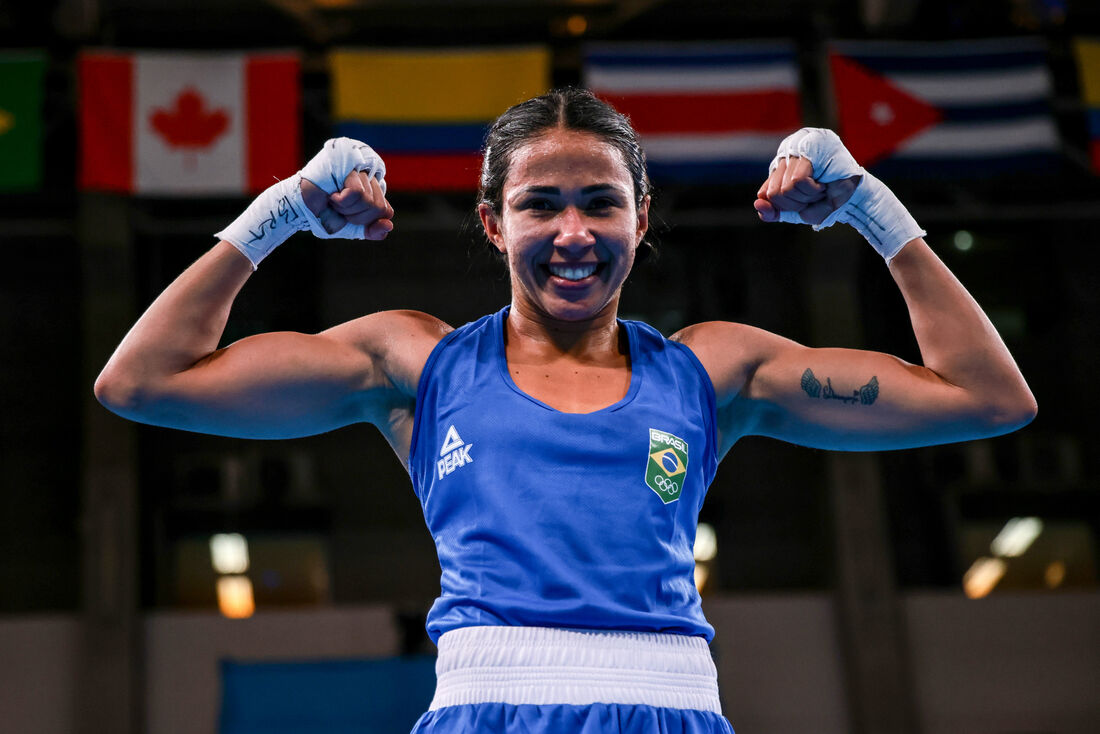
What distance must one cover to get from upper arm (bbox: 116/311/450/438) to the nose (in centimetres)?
31

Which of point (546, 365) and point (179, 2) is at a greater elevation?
point (179, 2)

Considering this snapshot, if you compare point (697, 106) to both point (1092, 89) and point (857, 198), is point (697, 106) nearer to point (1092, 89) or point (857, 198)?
point (1092, 89)

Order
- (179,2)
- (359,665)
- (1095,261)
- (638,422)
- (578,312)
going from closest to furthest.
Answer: (638,422), (578,312), (359,665), (179,2), (1095,261)

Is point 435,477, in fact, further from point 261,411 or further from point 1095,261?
point 1095,261

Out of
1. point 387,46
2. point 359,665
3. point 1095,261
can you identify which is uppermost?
point 387,46

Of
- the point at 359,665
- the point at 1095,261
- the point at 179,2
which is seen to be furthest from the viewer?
the point at 1095,261

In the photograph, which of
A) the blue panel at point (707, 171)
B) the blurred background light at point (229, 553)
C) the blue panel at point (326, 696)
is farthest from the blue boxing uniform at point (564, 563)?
the blurred background light at point (229, 553)

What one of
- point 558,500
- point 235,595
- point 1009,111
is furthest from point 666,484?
point 235,595

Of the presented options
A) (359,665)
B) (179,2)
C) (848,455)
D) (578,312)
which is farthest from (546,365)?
(179,2)

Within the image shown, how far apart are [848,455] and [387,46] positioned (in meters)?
4.62

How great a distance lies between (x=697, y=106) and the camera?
7133mm

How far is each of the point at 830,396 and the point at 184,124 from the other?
578 cm

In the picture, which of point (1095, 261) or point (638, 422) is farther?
point (1095, 261)

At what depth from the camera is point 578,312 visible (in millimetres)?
2039
